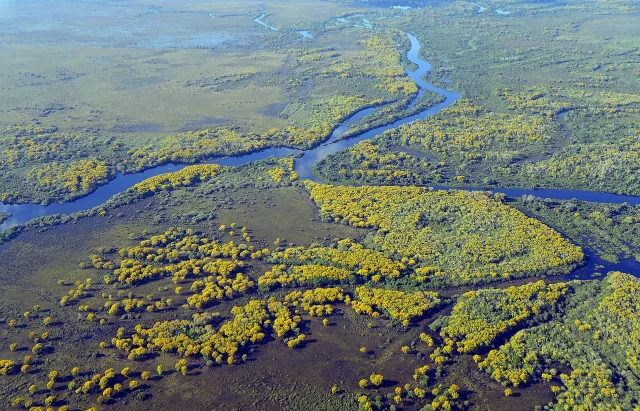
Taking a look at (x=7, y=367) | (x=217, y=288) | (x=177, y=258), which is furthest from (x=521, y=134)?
A: (x=7, y=367)

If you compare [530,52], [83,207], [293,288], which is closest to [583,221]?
[293,288]

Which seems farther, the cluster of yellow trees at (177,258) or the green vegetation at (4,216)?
the green vegetation at (4,216)

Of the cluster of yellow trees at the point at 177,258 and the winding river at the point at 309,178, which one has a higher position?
the winding river at the point at 309,178

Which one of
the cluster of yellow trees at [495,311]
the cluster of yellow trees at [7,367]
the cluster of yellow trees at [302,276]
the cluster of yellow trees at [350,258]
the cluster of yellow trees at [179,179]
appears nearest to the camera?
the cluster of yellow trees at [7,367]

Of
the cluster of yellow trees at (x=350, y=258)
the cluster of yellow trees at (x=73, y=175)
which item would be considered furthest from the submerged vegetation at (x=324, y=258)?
the cluster of yellow trees at (x=73, y=175)

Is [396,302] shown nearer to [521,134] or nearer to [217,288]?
[217,288]

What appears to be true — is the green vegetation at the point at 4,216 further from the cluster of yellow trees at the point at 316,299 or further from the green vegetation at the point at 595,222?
the green vegetation at the point at 595,222

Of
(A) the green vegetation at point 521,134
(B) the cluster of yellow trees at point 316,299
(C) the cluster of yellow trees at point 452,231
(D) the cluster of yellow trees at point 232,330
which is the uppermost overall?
(A) the green vegetation at point 521,134
